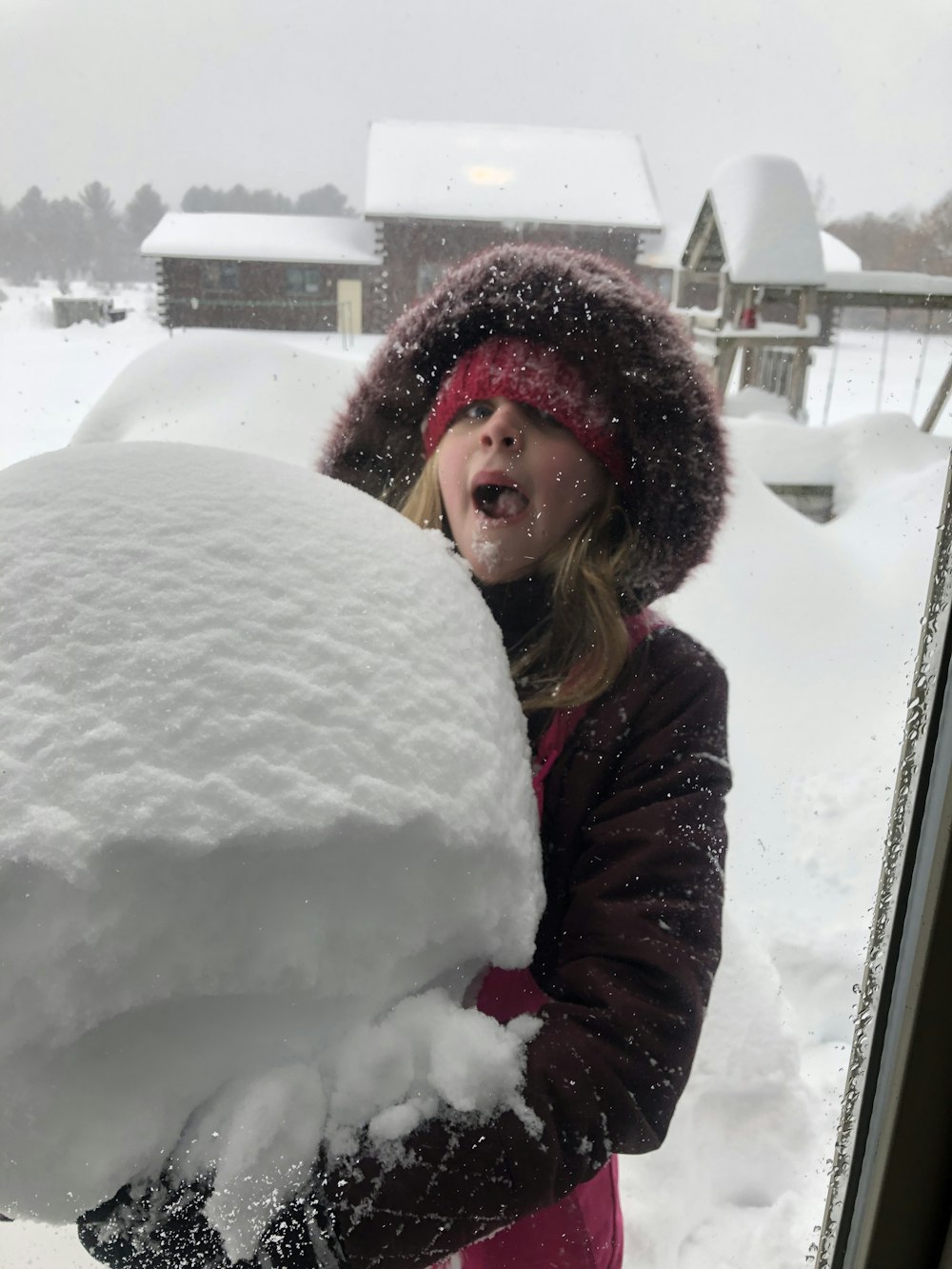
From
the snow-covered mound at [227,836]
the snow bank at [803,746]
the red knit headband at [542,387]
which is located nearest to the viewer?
the snow-covered mound at [227,836]

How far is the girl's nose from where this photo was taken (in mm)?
567

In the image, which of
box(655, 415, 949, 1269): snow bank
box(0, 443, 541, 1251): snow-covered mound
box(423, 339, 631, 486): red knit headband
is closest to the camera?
box(0, 443, 541, 1251): snow-covered mound

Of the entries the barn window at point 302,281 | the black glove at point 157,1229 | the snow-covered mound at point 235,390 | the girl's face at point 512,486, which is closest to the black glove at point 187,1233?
the black glove at point 157,1229

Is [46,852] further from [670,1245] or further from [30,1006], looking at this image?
[670,1245]

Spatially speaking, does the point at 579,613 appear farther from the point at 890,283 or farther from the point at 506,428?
the point at 890,283

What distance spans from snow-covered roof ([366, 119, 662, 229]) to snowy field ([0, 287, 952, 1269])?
145 mm

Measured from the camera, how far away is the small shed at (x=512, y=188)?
1.98ft

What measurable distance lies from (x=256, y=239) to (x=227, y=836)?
486 millimetres

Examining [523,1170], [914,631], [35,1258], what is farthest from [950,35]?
[35,1258]

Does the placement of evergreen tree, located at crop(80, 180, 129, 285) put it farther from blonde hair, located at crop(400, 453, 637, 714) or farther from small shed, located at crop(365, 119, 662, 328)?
blonde hair, located at crop(400, 453, 637, 714)

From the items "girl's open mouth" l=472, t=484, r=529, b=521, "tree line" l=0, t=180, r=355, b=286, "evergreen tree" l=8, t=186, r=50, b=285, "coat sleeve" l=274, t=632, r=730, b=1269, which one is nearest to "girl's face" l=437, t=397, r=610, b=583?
"girl's open mouth" l=472, t=484, r=529, b=521

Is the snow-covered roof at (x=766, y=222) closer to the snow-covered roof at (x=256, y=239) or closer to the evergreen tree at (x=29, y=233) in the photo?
the snow-covered roof at (x=256, y=239)

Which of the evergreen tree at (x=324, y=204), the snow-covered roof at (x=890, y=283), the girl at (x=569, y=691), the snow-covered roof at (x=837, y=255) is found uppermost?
the evergreen tree at (x=324, y=204)

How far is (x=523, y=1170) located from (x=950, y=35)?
845 millimetres
